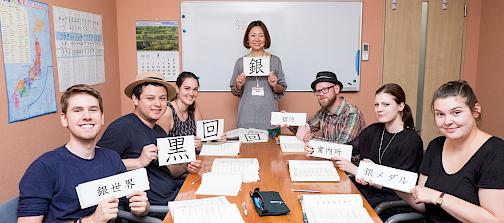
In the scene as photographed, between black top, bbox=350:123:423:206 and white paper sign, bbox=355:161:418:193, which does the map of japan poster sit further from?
black top, bbox=350:123:423:206

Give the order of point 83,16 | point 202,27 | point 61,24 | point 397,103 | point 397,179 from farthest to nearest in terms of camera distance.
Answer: point 202,27, point 83,16, point 61,24, point 397,103, point 397,179

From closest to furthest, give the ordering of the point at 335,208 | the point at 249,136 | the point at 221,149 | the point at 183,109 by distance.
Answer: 1. the point at 335,208
2. the point at 221,149
3. the point at 183,109
4. the point at 249,136

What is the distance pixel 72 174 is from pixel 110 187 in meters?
→ 0.20

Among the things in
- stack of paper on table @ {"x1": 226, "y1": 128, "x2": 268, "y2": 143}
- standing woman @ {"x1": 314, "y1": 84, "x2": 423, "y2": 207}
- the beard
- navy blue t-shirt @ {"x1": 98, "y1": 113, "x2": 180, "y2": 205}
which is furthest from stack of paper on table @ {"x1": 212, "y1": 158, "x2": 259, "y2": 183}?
the beard

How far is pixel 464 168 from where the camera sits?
1673 millimetres

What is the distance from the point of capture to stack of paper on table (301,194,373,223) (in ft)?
5.05

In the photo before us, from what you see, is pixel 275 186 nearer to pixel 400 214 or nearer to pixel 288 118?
pixel 400 214

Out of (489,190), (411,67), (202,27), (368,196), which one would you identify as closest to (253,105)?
(202,27)

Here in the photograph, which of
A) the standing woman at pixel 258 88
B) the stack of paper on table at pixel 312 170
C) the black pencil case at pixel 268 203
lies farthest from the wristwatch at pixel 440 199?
the standing woman at pixel 258 88

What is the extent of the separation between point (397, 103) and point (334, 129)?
2.11 ft

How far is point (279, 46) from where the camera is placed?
431cm

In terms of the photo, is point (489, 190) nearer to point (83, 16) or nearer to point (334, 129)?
point (334, 129)

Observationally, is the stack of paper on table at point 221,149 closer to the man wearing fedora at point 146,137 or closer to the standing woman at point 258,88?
the man wearing fedora at point 146,137

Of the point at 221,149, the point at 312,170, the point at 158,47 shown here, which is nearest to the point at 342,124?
the point at 312,170
